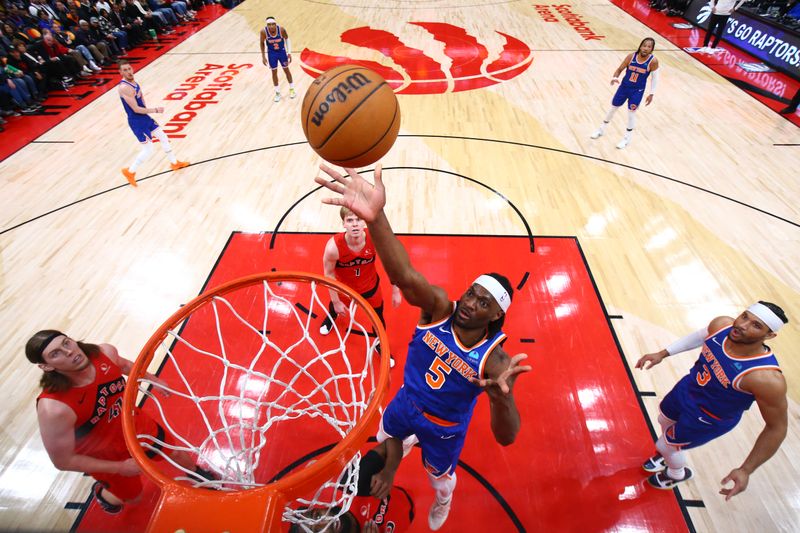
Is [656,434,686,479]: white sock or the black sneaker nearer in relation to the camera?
the black sneaker

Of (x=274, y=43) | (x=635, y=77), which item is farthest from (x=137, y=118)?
(x=635, y=77)

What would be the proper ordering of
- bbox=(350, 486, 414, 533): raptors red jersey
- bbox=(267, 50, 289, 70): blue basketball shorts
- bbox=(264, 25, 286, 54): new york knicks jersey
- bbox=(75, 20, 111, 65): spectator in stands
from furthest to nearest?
bbox=(75, 20, 111, 65): spectator in stands → bbox=(267, 50, 289, 70): blue basketball shorts → bbox=(264, 25, 286, 54): new york knicks jersey → bbox=(350, 486, 414, 533): raptors red jersey

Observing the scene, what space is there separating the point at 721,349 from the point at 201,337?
4.03 meters

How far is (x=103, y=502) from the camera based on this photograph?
8.80ft

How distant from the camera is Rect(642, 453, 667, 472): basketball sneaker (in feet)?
9.62

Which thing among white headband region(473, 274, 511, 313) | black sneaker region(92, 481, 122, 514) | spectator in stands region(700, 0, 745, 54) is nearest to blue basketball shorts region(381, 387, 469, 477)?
white headband region(473, 274, 511, 313)

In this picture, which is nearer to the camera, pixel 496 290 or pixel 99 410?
pixel 496 290

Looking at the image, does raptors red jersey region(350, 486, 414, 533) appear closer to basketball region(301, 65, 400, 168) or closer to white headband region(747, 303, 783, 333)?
basketball region(301, 65, 400, 168)

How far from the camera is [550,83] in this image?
9.14 m

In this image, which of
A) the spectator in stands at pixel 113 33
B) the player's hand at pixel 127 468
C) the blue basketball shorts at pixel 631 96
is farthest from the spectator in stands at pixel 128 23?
the player's hand at pixel 127 468

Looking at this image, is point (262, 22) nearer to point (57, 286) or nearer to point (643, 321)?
point (57, 286)

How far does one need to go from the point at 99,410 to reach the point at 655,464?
3.59 metres

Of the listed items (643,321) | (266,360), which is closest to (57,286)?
(266,360)

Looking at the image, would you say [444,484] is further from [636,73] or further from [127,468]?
[636,73]
